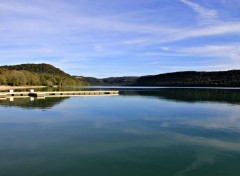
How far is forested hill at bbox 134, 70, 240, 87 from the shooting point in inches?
5335

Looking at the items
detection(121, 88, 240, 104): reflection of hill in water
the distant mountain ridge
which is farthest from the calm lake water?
the distant mountain ridge

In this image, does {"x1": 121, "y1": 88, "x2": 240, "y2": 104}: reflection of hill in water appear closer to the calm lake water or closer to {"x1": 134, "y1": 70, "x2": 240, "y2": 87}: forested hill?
the calm lake water

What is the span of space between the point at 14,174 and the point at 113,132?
7.15 meters

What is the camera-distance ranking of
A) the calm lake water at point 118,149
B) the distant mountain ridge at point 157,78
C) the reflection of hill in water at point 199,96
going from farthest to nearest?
the distant mountain ridge at point 157,78
the reflection of hill in water at point 199,96
the calm lake water at point 118,149

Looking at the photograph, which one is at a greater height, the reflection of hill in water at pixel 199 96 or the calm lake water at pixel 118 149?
the reflection of hill in water at pixel 199 96

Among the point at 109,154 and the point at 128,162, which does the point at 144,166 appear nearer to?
the point at 128,162

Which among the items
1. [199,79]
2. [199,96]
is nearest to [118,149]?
[199,96]

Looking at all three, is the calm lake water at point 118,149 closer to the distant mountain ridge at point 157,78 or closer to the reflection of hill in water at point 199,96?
the reflection of hill in water at point 199,96

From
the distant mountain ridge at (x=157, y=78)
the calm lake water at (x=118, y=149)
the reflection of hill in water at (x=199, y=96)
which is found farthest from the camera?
the distant mountain ridge at (x=157, y=78)

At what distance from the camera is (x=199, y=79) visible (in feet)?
504

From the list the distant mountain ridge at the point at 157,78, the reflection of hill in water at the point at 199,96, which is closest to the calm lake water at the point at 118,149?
the reflection of hill in water at the point at 199,96

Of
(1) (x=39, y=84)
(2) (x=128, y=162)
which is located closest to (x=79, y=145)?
(2) (x=128, y=162)

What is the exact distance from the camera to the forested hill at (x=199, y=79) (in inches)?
5335

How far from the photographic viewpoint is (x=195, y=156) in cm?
1093
